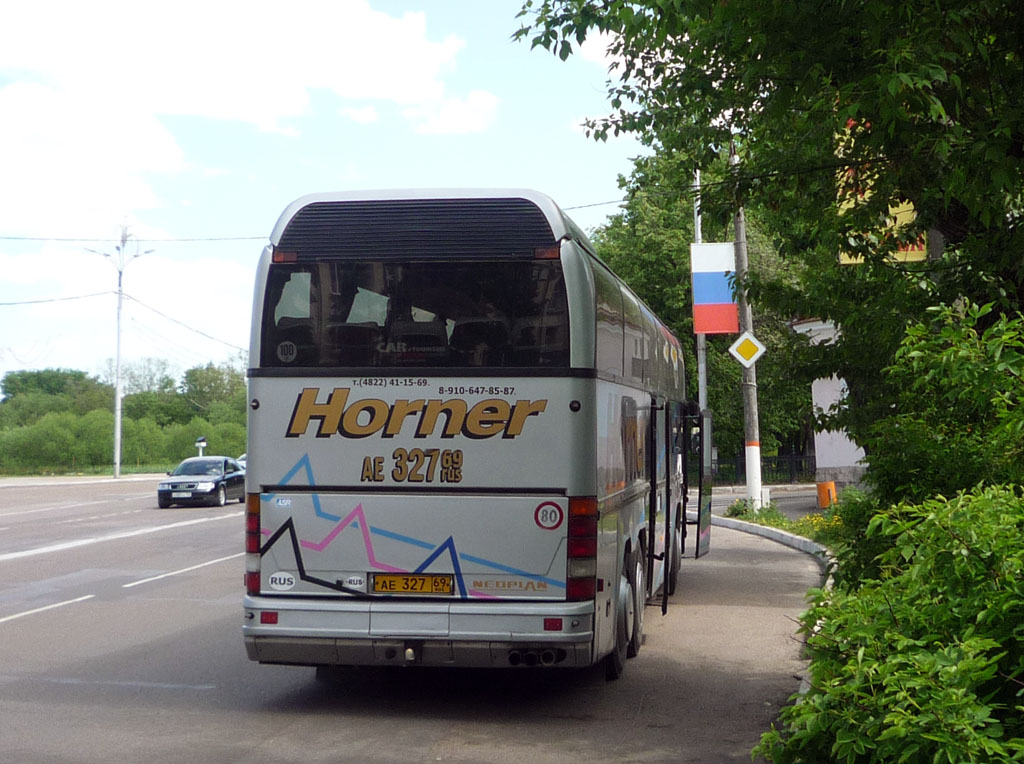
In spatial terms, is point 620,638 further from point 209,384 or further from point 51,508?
point 209,384

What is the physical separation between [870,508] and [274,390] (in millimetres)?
3846

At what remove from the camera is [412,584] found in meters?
8.02

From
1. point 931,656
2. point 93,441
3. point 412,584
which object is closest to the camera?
point 931,656

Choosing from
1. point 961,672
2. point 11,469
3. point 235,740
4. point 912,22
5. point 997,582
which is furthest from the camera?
point 11,469

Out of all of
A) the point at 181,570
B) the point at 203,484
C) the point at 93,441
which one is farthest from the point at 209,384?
the point at 181,570

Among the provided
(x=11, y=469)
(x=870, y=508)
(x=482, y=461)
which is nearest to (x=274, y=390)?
(x=482, y=461)

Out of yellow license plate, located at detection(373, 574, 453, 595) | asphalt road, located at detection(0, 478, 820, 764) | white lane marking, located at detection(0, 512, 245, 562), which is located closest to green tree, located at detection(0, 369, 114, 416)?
white lane marking, located at detection(0, 512, 245, 562)

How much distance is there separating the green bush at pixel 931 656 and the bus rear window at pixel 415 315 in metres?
3.52

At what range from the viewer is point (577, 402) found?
26.1 feet

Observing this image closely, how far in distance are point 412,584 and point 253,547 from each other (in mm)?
1085

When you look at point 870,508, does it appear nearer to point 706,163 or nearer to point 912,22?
point 912,22

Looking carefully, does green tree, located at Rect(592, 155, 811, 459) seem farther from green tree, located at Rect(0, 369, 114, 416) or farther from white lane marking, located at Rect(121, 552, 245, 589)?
green tree, located at Rect(0, 369, 114, 416)

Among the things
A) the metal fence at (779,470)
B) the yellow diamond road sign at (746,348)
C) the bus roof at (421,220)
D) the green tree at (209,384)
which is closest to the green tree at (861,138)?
the bus roof at (421,220)

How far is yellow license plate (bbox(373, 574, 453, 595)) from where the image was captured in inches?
315
